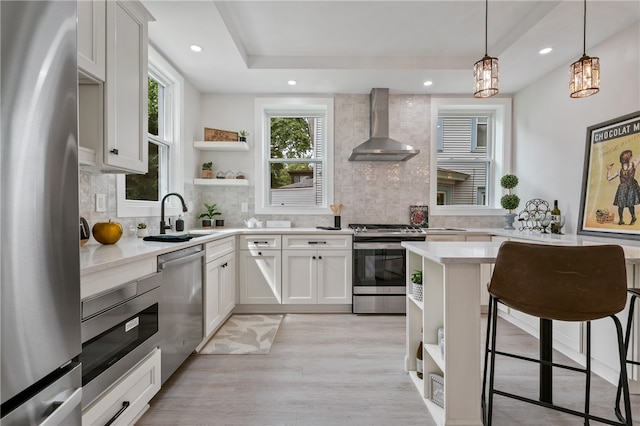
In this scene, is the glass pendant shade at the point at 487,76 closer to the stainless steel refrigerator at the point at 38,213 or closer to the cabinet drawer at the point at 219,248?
the stainless steel refrigerator at the point at 38,213

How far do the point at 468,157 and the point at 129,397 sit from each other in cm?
432

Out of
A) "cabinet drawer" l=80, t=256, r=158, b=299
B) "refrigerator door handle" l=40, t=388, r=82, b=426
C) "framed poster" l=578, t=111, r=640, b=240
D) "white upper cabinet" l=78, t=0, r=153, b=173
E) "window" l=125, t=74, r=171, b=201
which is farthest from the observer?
"window" l=125, t=74, r=171, b=201

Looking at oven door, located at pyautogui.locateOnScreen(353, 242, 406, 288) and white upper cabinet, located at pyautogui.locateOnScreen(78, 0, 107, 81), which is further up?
white upper cabinet, located at pyautogui.locateOnScreen(78, 0, 107, 81)

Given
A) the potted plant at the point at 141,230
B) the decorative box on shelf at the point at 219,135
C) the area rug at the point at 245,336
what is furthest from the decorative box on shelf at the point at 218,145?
the area rug at the point at 245,336

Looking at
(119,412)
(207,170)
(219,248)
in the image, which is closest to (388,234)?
(219,248)

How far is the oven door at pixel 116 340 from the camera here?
1271mm

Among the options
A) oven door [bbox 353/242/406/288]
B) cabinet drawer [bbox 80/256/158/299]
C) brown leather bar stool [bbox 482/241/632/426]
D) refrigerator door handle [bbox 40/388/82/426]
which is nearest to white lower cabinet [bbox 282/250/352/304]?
oven door [bbox 353/242/406/288]

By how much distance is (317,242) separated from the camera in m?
3.50

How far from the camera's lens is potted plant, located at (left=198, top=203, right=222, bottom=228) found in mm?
3775

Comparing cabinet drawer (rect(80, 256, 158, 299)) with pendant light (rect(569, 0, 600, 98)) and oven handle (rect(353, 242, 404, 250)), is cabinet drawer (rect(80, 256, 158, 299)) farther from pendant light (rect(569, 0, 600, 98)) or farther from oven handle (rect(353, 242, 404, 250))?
pendant light (rect(569, 0, 600, 98))

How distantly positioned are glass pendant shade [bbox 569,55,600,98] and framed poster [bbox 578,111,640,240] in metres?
1.01

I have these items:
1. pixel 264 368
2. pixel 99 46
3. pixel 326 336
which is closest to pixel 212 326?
pixel 264 368

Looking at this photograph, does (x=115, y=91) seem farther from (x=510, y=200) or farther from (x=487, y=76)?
(x=510, y=200)

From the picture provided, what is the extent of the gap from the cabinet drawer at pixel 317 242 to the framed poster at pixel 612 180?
88.4 inches
